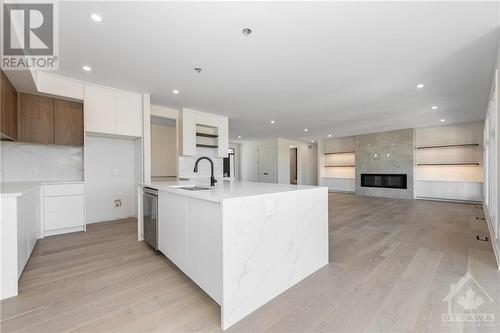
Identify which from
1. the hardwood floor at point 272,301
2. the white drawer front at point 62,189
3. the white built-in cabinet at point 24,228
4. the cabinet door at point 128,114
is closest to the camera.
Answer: the hardwood floor at point 272,301

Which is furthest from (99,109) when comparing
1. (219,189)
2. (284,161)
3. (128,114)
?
(284,161)

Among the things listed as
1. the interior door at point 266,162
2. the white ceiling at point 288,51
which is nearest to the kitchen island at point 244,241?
the white ceiling at point 288,51


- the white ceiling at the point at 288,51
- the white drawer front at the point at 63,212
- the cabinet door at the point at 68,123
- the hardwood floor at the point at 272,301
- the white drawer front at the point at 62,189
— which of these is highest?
the white ceiling at the point at 288,51

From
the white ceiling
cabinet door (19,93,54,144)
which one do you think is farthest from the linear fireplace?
cabinet door (19,93,54,144)

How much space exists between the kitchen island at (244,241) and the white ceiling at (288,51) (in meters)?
Result: 1.64

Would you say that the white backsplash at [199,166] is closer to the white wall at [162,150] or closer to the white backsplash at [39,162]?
the white wall at [162,150]

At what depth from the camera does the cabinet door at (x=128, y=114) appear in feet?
12.9

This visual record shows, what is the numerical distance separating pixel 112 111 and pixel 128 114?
0.84 ft

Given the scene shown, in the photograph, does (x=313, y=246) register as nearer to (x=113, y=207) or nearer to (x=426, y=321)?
(x=426, y=321)

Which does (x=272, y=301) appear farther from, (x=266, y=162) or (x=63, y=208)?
(x=266, y=162)

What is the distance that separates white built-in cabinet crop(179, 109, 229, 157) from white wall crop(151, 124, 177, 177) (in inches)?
53.2

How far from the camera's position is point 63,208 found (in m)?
3.56

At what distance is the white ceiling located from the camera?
195 cm

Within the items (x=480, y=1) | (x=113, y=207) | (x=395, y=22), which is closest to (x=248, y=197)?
(x=395, y=22)
